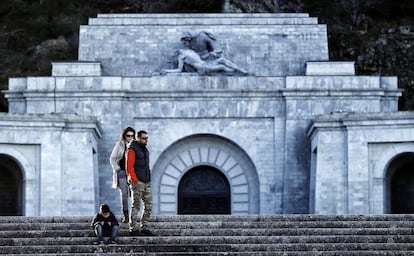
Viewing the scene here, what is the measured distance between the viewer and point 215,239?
3300 centimetres

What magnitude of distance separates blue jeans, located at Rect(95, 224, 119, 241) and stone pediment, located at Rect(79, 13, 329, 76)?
17254mm

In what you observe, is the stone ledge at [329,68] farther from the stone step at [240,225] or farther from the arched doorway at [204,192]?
the stone step at [240,225]

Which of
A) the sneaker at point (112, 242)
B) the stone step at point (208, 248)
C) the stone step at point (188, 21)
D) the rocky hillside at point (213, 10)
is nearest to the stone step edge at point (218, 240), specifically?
the sneaker at point (112, 242)

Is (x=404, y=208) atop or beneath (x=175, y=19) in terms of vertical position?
beneath

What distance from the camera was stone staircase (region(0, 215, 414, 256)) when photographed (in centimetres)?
3219

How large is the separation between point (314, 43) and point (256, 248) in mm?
19024

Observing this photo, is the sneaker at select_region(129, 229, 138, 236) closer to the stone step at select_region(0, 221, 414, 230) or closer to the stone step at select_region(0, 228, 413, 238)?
the stone step at select_region(0, 228, 413, 238)

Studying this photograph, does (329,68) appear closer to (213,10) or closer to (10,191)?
(10,191)

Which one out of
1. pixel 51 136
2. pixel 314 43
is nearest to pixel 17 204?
pixel 51 136

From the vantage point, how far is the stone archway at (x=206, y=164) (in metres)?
48.0

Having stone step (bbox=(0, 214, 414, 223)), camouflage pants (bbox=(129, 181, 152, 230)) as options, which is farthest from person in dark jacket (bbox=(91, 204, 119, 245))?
stone step (bbox=(0, 214, 414, 223))

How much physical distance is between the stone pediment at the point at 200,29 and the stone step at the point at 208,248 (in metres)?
17.8

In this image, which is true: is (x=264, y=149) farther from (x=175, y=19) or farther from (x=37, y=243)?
(x=37, y=243)

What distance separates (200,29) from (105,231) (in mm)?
18763
